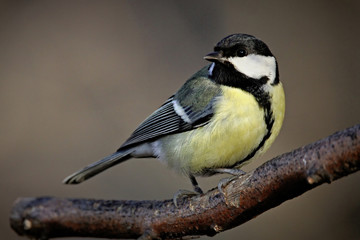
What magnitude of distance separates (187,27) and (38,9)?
3.58 feet

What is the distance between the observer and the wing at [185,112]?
75.3 inches

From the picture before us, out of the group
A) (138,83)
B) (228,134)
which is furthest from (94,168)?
(138,83)

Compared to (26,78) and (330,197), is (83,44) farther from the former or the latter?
(330,197)

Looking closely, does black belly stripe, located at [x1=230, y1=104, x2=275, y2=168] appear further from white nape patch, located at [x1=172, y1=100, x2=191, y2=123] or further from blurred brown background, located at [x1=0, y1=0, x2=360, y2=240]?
blurred brown background, located at [x1=0, y1=0, x2=360, y2=240]

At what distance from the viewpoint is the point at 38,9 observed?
3545mm

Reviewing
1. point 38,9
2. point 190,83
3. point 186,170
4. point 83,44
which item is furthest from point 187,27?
point 186,170

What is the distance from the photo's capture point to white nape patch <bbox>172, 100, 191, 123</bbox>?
196cm

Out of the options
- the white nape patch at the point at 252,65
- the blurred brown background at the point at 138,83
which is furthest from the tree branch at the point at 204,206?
the blurred brown background at the point at 138,83

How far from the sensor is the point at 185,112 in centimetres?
199

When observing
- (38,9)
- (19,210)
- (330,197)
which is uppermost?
(38,9)

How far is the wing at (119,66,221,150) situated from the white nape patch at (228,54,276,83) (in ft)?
0.40

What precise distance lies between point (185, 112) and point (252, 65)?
0.34 metres

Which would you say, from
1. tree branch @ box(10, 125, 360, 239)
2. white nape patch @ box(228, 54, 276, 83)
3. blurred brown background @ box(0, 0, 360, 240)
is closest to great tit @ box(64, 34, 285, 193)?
white nape patch @ box(228, 54, 276, 83)

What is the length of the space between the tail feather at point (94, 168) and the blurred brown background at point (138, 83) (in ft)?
2.43
